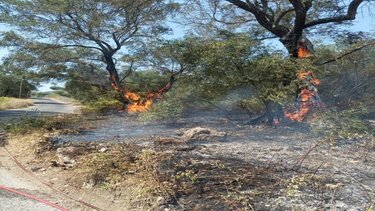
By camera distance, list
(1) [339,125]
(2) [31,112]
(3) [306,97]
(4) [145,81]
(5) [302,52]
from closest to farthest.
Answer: (1) [339,125] → (3) [306,97] → (5) [302,52] → (4) [145,81] → (2) [31,112]

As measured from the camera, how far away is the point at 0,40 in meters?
15.0

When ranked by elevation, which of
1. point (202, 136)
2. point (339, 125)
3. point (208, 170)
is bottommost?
point (208, 170)

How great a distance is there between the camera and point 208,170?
5.08 m

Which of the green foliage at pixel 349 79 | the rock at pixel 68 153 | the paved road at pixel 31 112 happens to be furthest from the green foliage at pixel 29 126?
the green foliage at pixel 349 79

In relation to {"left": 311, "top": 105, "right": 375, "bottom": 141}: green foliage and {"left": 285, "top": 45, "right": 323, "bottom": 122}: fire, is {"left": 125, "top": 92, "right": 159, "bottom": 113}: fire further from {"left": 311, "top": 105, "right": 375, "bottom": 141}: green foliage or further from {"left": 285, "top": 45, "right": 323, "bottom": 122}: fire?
{"left": 311, "top": 105, "right": 375, "bottom": 141}: green foliage

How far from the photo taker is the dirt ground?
407 cm

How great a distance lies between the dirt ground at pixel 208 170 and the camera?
13.3ft

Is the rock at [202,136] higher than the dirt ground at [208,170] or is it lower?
higher

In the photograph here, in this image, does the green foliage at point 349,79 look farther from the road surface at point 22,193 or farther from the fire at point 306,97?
the road surface at point 22,193

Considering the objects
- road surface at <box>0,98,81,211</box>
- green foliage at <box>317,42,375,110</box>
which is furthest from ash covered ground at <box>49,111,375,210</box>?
green foliage at <box>317,42,375,110</box>

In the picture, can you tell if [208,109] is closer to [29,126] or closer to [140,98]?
[140,98]

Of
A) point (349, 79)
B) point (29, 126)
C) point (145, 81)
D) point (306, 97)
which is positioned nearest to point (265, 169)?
point (306, 97)

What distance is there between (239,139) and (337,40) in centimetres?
661

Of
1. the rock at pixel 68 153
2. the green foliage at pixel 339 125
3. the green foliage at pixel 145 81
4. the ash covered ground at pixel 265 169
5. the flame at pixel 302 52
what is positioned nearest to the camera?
the ash covered ground at pixel 265 169
